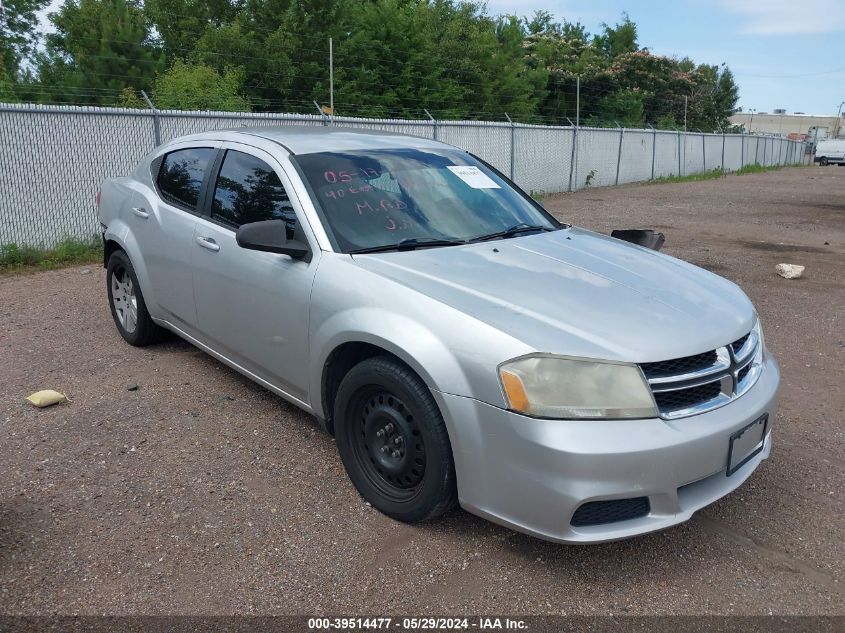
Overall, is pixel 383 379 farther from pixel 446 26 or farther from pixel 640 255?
pixel 446 26

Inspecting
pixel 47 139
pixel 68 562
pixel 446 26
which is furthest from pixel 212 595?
pixel 446 26

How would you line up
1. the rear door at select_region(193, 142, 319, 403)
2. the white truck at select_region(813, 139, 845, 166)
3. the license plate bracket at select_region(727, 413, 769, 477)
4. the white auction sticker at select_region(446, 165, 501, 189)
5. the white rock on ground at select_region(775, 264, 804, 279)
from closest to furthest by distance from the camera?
the license plate bracket at select_region(727, 413, 769, 477) < the rear door at select_region(193, 142, 319, 403) < the white auction sticker at select_region(446, 165, 501, 189) < the white rock on ground at select_region(775, 264, 804, 279) < the white truck at select_region(813, 139, 845, 166)

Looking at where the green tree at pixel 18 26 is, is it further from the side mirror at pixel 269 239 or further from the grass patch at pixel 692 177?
the side mirror at pixel 269 239

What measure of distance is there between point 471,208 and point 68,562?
256cm

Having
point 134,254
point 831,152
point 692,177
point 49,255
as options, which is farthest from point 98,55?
point 831,152

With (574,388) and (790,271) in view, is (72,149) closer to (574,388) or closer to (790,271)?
(574,388)

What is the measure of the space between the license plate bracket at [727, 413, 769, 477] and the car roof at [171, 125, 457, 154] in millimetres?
2432

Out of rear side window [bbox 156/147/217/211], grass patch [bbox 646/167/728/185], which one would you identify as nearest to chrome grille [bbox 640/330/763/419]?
rear side window [bbox 156/147/217/211]

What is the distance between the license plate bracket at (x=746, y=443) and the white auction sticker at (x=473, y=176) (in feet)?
6.58

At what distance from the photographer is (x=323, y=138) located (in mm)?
4289

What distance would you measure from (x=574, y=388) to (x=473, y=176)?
2025mm

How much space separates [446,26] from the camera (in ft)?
108

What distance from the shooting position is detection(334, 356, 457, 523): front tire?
2.91 meters

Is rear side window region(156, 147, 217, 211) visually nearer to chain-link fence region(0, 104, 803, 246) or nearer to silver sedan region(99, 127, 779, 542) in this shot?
silver sedan region(99, 127, 779, 542)
